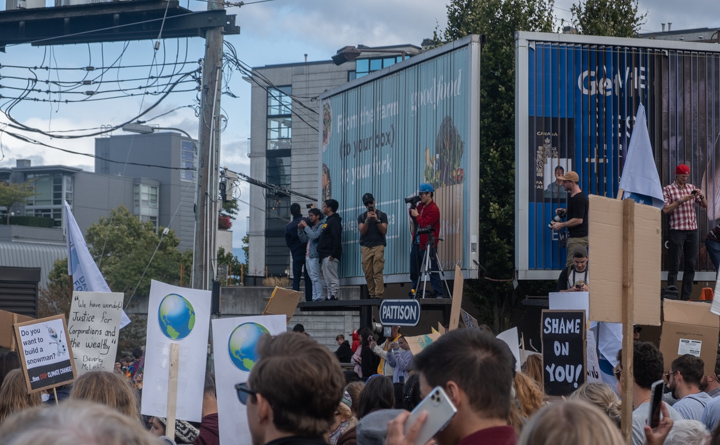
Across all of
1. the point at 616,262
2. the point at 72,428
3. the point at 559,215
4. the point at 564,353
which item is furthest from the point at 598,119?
the point at 72,428

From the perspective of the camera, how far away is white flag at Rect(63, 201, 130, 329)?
1036cm

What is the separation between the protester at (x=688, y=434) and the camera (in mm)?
4371

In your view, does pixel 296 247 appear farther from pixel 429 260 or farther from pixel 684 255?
pixel 684 255

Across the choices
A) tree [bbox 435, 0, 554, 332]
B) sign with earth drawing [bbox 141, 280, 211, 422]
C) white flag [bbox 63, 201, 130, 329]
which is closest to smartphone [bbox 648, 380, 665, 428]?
sign with earth drawing [bbox 141, 280, 211, 422]

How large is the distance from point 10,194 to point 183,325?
77227 mm

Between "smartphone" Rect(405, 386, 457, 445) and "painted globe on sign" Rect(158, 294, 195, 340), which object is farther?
"painted globe on sign" Rect(158, 294, 195, 340)

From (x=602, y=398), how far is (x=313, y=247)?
39.6 feet

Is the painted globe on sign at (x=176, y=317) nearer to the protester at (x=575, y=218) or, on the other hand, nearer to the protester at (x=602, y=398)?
the protester at (x=602, y=398)

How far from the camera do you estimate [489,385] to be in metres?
3.19

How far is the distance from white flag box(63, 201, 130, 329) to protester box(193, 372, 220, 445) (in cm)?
402

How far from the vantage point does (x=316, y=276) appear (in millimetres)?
17406

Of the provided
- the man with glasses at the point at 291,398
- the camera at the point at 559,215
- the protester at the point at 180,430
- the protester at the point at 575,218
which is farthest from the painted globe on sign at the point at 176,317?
the camera at the point at 559,215

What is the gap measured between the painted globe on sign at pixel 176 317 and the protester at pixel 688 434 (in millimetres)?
3393

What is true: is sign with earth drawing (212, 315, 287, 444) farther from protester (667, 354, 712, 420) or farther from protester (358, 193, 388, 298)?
protester (358, 193, 388, 298)
